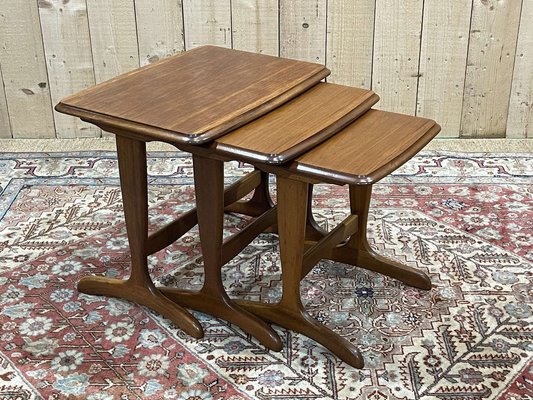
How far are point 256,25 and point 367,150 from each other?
1472 millimetres

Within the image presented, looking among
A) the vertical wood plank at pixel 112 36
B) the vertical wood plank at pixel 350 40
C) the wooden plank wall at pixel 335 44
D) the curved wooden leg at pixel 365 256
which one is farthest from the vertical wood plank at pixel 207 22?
the curved wooden leg at pixel 365 256

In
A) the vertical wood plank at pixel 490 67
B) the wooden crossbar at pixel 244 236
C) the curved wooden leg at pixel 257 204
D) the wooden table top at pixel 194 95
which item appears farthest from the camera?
the vertical wood plank at pixel 490 67

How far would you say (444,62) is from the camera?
10.7ft

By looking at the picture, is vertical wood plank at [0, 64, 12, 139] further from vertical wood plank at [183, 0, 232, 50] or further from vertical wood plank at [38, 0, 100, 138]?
vertical wood plank at [183, 0, 232, 50]

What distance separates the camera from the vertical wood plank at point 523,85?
318 centimetres

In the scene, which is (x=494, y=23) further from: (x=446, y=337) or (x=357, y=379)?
(x=357, y=379)

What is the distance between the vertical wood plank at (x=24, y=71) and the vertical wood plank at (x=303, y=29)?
100 cm

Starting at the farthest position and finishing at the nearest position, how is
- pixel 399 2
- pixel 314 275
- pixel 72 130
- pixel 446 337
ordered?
pixel 72 130
pixel 399 2
pixel 314 275
pixel 446 337

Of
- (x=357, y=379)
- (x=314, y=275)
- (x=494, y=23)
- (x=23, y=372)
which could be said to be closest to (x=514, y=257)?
(x=314, y=275)

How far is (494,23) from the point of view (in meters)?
3.18

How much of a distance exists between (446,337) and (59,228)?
1.34 meters

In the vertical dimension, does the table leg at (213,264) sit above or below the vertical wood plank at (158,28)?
below

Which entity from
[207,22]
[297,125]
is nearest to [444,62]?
[207,22]

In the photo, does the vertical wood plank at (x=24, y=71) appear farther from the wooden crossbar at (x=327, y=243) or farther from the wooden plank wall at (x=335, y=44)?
the wooden crossbar at (x=327, y=243)
